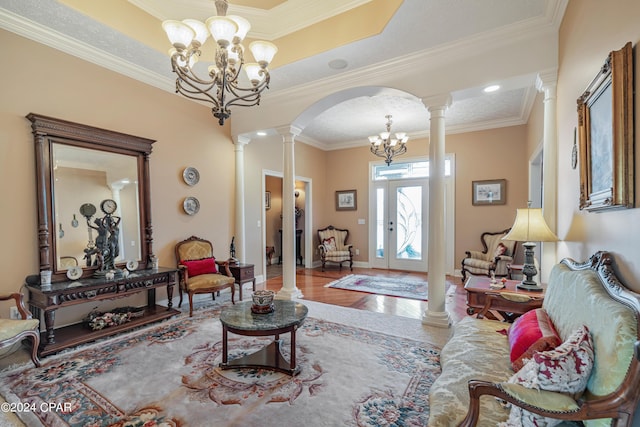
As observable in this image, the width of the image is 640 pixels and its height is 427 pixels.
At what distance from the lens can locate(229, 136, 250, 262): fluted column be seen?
16.8ft

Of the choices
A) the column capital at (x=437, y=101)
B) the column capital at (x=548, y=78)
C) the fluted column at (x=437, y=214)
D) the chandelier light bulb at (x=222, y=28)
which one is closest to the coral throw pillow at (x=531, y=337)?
the fluted column at (x=437, y=214)

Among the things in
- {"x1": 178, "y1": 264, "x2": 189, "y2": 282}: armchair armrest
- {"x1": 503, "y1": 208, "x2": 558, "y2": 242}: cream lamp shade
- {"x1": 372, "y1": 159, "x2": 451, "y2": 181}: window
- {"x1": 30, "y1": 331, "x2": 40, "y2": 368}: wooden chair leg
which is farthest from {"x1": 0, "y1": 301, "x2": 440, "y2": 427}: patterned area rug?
{"x1": 372, "y1": 159, "x2": 451, "y2": 181}: window

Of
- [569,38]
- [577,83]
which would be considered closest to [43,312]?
[577,83]

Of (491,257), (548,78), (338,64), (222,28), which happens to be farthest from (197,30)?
(491,257)

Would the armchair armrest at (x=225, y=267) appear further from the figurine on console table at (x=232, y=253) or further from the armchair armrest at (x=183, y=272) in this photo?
the armchair armrest at (x=183, y=272)

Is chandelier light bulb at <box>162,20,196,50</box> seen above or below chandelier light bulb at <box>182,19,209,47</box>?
below

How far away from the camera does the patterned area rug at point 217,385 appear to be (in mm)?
1877

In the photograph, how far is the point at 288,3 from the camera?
10.3 feet

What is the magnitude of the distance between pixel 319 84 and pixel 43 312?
3969 mm

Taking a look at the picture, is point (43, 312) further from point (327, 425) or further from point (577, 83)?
point (577, 83)

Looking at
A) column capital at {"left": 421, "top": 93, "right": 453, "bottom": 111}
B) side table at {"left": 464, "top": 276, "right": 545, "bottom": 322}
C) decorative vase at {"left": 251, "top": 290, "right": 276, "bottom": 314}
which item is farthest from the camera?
column capital at {"left": 421, "top": 93, "right": 453, "bottom": 111}

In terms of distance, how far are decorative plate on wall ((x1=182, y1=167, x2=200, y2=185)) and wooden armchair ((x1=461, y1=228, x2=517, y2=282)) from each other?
4.81m

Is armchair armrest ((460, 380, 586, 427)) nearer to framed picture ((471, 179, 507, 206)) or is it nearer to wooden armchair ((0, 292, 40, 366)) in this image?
wooden armchair ((0, 292, 40, 366))

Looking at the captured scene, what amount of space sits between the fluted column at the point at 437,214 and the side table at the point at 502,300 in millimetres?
631
